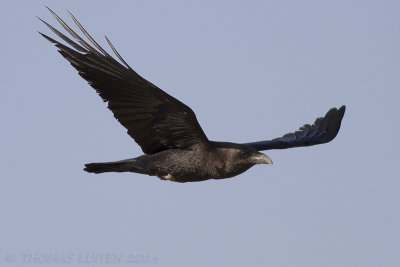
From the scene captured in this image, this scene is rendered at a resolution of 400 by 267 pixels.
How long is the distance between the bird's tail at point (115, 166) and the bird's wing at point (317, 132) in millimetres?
2700

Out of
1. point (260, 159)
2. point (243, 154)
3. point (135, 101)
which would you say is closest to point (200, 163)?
point (243, 154)

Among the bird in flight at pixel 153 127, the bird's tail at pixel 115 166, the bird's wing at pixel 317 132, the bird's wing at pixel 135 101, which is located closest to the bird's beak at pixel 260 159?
the bird in flight at pixel 153 127

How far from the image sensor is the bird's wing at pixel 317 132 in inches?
550

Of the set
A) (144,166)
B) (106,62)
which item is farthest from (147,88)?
(144,166)

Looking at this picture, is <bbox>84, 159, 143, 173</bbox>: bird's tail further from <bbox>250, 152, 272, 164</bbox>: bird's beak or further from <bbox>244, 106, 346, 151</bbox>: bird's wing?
<bbox>244, 106, 346, 151</bbox>: bird's wing

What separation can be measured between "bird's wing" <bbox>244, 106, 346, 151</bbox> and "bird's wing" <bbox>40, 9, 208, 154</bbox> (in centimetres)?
259

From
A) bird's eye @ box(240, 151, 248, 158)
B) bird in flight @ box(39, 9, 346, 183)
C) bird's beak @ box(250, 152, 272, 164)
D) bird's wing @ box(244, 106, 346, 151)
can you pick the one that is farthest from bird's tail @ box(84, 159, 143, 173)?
bird's wing @ box(244, 106, 346, 151)

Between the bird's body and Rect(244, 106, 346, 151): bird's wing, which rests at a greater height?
Rect(244, 106, 346, 151): bird's wing

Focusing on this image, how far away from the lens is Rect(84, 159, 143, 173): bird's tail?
11.8 metres

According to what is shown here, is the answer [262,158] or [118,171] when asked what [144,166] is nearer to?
[118,171]

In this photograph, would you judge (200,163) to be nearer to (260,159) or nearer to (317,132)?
(260,159)

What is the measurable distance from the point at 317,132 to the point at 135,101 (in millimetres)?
4832

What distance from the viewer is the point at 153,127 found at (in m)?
11.3

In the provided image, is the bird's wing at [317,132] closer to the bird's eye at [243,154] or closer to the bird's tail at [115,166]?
the bird's eye at [243,154]
